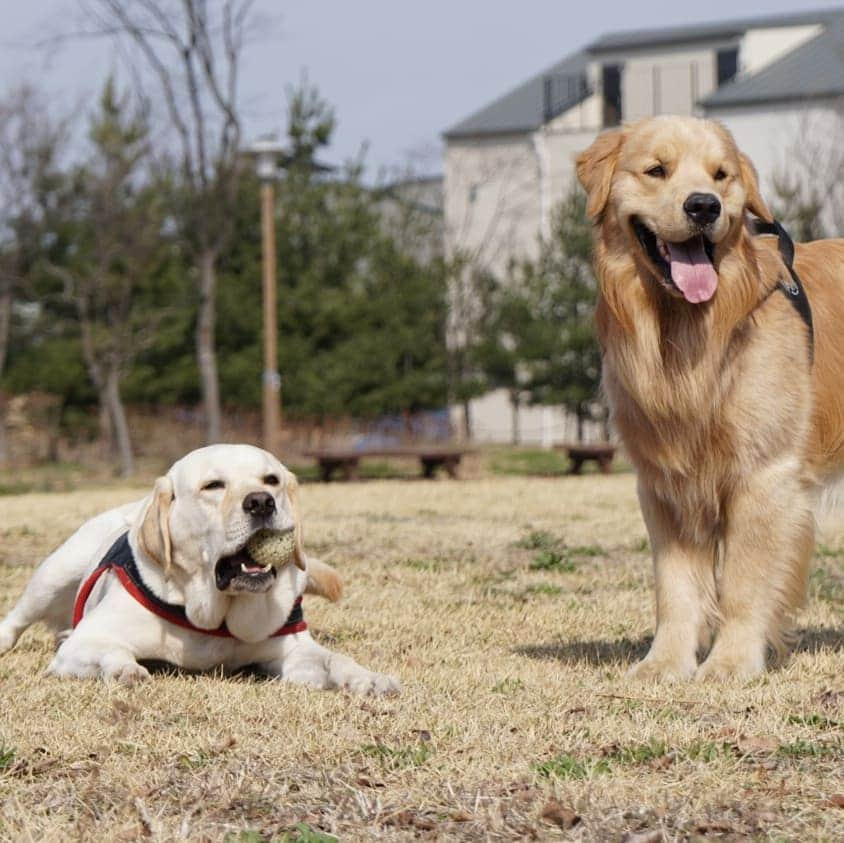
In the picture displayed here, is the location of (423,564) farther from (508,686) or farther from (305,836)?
(305,836)

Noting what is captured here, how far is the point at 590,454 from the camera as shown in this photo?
18.4 meters

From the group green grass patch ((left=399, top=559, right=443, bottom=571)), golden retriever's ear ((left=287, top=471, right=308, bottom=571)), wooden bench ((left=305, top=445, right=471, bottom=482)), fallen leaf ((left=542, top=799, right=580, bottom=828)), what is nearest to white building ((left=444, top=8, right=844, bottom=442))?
wooden bench ((left=305, top=445, right=471, bottom=482))

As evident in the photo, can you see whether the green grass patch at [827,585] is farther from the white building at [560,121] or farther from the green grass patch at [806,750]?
the white building at [560,121]

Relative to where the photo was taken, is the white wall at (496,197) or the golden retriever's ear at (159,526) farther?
the white wall at (496,197)

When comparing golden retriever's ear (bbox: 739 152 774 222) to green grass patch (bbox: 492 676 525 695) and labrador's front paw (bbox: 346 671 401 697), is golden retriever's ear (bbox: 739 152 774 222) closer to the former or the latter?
green grass patch (bbox: 492 676 525 695)

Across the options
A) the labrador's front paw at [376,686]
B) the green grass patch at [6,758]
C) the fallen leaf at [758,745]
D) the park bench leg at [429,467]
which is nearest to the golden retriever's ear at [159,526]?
the labrador's front paw at [376,686]

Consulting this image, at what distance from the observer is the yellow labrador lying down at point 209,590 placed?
16.1ft

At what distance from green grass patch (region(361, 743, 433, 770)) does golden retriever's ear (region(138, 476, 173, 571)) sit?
4.57 feet

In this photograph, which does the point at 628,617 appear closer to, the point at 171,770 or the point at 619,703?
the point at 619,703

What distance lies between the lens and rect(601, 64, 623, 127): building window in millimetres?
34938

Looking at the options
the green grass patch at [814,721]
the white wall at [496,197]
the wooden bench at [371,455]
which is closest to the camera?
the green grass patch at [814,721]

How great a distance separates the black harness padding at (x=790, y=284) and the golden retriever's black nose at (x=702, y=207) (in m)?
0.46

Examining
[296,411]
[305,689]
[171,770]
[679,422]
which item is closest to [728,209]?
[679,422]

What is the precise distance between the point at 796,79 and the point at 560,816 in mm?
30021
